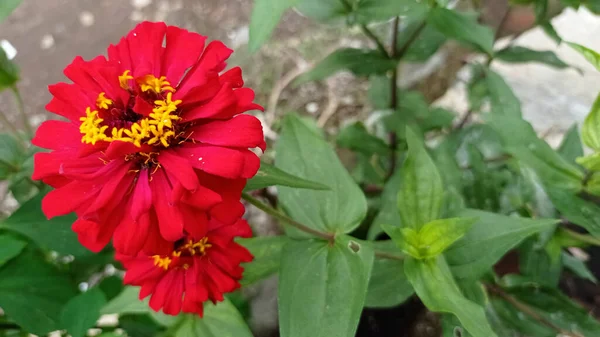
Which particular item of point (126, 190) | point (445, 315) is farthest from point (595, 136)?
point (126, 190)

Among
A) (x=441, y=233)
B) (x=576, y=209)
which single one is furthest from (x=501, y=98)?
(x=441, y=233)

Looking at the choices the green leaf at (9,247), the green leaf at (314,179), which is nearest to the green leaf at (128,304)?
the green leaf at (9,247)

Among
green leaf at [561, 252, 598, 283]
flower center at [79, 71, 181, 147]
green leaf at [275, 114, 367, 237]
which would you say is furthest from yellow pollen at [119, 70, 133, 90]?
green leaf at [561, 252, 598, 283]

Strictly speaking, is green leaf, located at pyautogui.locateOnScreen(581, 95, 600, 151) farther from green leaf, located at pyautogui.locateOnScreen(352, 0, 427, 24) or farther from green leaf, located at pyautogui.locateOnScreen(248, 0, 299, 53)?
green leaf, located at pyautogui.locateOnScreen(248, 0, 299, 53)

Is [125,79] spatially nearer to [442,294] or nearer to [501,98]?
[442,294]

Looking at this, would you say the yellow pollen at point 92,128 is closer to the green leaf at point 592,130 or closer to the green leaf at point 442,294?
the green leaf at point 442,294

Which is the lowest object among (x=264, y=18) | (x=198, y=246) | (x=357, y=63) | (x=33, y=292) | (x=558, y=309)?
(x=558, y=309)

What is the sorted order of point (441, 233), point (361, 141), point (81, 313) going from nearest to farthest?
point (441, 233) → point (81, 313) → point (361, 141)
